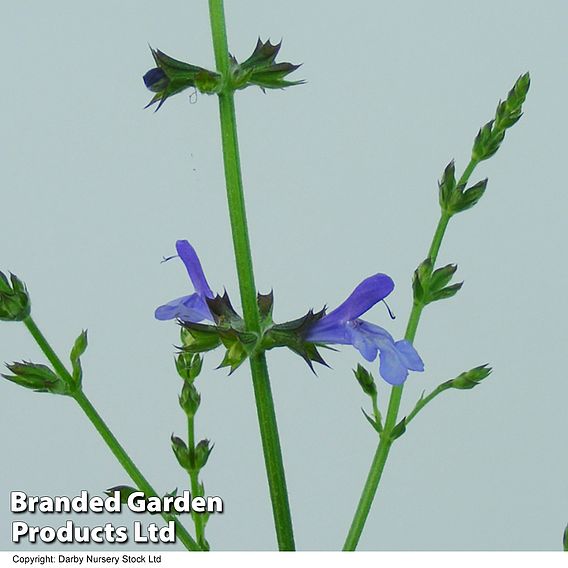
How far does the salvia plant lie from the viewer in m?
0.80

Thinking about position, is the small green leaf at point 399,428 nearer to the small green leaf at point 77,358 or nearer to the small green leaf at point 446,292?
the small green leaf at point 446,292

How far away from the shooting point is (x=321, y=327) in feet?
2.75

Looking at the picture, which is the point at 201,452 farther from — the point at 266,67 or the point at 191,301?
the point at 266,67

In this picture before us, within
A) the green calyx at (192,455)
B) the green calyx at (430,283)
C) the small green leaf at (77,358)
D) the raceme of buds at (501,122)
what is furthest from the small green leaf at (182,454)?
the raceme of buds at (501,122)

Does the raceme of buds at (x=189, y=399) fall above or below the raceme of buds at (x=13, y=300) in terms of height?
below

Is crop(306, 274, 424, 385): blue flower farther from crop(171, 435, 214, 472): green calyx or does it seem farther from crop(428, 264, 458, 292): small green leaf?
crop(171, 435, 214, 472): green calyx

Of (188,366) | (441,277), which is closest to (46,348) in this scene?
(188,366)

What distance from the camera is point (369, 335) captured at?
2.69ft

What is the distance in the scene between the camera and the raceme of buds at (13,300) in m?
0.77

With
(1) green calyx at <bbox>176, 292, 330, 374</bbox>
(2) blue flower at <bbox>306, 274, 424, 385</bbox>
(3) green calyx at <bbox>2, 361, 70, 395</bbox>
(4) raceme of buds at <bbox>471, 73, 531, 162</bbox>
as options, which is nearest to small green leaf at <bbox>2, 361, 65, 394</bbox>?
(3) green calyx at <bbox>2, 361, 70, 395</bbox>

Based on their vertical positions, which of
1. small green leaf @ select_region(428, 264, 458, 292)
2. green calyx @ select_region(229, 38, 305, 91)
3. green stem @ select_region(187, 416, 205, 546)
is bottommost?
green stem @ select_region(187, 416, 205, 546)

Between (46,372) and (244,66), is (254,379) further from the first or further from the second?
(244,66)

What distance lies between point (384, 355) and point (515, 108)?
10.8 inches

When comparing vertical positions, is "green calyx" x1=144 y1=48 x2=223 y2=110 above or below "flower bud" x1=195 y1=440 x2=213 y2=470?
above
